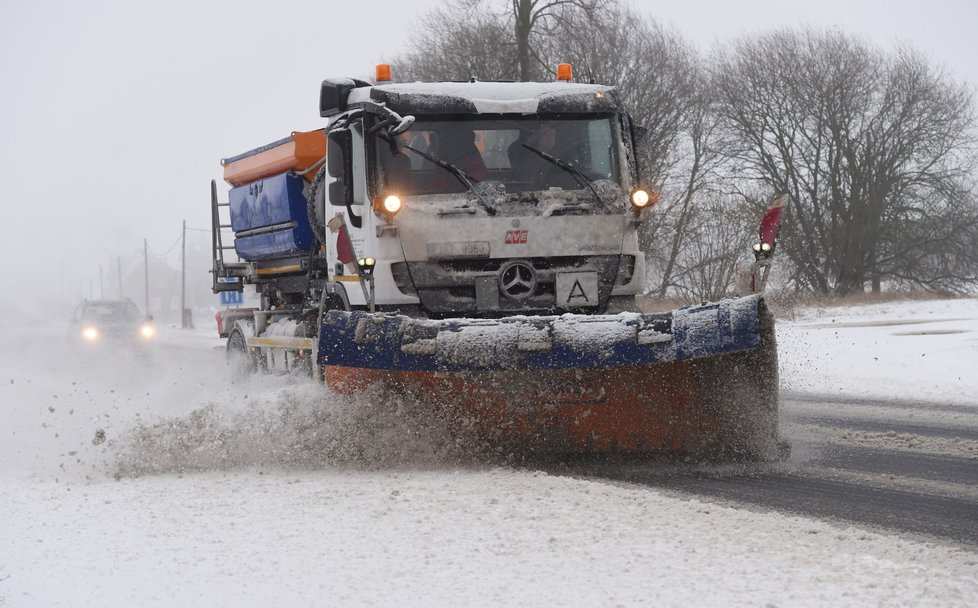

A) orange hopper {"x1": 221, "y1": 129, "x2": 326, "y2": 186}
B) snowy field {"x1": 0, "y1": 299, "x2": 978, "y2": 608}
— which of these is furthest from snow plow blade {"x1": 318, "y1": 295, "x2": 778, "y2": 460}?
orange hopper {"x1": 221, "y1": 129, "x2": 326, "y2": 186}

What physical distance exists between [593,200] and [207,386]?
623 centimetres

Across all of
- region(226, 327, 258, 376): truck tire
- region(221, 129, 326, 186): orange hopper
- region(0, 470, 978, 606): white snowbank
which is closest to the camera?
region(0, 470, 978, 606): white snowbank

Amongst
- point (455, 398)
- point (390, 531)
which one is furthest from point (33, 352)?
point (390, 531)

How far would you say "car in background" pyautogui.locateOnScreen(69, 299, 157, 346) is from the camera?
2003 cm

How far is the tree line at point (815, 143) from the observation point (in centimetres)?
3306

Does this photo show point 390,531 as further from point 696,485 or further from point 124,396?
point 124,396

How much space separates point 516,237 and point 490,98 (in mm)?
1199

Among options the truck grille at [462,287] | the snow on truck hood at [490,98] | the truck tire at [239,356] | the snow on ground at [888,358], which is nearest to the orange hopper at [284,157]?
the truck tire at [239,356]

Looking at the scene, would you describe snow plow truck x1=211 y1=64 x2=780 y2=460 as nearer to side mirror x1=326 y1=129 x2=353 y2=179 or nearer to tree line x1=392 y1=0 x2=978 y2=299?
side mirror x1=326 y1=129 x2=353 y2=179

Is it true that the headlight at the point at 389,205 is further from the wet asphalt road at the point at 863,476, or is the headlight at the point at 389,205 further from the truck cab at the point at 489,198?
the wet asphalt road at the point at 863,476

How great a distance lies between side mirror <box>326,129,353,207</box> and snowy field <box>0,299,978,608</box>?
4.55ft

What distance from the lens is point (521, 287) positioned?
7.36 meters

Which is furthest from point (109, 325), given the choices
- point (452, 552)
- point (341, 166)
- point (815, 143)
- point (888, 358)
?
point (815, 143)

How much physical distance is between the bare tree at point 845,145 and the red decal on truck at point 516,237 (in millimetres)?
29665
